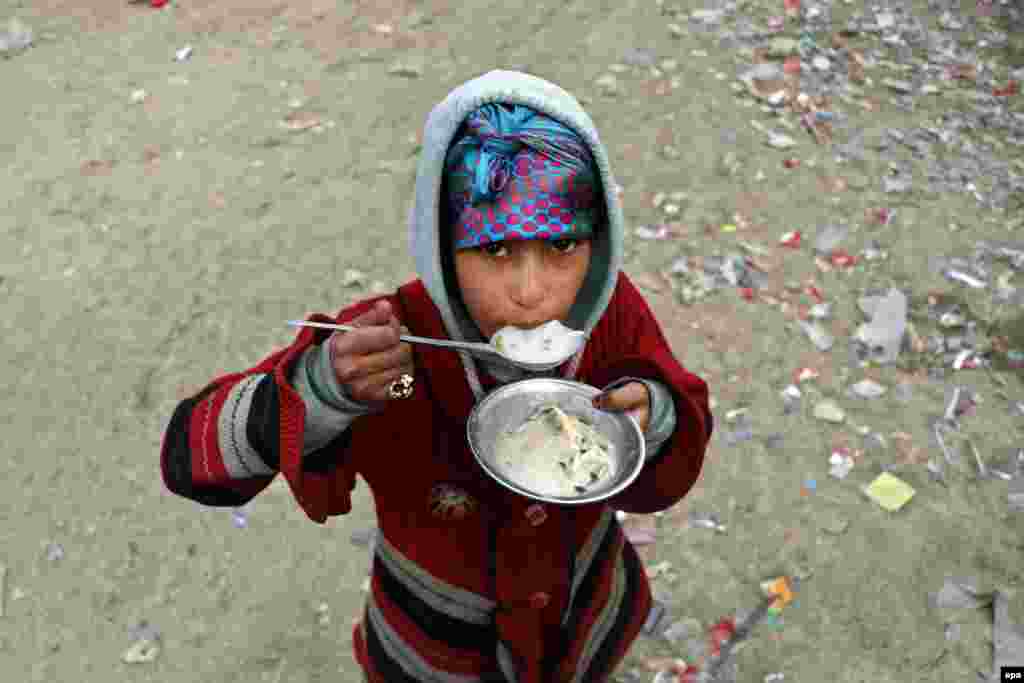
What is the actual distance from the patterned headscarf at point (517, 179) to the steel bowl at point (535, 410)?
0.92 ft

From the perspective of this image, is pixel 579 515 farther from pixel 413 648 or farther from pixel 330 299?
pixel 330 299

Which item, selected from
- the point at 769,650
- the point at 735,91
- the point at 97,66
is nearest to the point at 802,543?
the point at 769,650

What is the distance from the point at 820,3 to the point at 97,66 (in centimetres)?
517

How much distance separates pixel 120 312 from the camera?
13.4ft

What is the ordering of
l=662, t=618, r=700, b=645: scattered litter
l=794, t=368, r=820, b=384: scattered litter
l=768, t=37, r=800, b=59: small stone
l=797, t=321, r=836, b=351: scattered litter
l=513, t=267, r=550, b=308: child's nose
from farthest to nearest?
l=768, t=37, r=800, b=59: small stone < l=797, t=321, r=836, b=351: scattered litter < l=794, t=368, r=820, b=384: scattered litter < l=662, t=618, r=700, b=645: scattered litter < l=513, t=267, r=550, b=308: child's nose

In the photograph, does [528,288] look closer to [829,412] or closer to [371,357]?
[371,357]

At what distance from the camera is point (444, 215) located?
57.7 inches

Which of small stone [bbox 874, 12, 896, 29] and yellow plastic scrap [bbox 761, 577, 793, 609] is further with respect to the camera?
small stone [bbox 874, 12, 896, 29]

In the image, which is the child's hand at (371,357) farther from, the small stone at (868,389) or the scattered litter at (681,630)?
the small stone at (868,389)

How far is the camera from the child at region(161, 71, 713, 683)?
1.34m

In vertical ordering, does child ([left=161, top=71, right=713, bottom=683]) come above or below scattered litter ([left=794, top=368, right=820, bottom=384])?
above

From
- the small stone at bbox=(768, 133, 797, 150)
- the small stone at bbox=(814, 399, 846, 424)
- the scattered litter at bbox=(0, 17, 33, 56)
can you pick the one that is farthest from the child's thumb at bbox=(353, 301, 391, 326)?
the scattered litter at bbox=(0, 17, 33, 56)

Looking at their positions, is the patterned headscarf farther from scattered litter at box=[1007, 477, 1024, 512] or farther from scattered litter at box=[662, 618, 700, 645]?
scattered litter at box=[1007, 477, 1024, 512]

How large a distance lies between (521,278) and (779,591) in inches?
82.0
